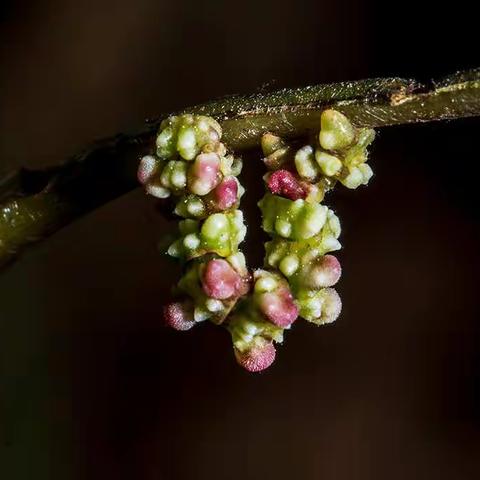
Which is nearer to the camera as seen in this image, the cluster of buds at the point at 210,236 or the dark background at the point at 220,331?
the cluster of buds at the point at 210,236

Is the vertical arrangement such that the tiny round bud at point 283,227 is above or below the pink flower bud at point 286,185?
below

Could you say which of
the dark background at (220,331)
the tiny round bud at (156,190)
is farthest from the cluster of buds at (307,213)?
the dark background at (220,331)

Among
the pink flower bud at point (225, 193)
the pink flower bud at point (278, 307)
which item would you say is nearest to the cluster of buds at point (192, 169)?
the pink flower bud at point (225, 193)

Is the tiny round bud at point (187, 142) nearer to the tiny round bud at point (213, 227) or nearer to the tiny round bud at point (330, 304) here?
the tiny round bud at point (213, 227)

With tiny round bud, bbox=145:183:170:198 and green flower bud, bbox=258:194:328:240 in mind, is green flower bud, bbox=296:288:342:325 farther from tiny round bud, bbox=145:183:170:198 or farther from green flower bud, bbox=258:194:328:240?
tiny round bud, bbox=145:183:170:198

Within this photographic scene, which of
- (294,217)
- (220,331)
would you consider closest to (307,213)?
(294,217)

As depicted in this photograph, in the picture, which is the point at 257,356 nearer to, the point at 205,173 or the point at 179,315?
the point at 179,315
